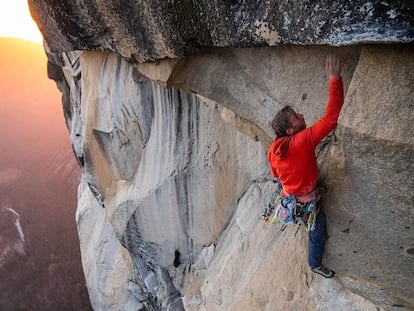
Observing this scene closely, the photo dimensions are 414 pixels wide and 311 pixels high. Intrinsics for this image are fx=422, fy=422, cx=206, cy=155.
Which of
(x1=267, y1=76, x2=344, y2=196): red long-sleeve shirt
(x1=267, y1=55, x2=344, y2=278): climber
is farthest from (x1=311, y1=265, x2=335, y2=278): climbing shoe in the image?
(x1=267, y1=76, x2=344, y2=196): red long-sleeve shirt

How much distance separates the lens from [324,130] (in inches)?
119

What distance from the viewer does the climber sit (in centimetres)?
300

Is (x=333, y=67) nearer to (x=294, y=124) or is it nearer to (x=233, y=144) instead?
(x=294, y=124)

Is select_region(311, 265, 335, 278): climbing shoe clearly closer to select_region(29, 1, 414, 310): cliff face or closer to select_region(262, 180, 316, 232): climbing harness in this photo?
select_region(29, 1, 414, 310): cliff face

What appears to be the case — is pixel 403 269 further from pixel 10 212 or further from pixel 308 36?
pixel 10 212

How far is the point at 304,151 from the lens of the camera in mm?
3178

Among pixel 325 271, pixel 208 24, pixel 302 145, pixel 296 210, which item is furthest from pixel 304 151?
pixel 325 271

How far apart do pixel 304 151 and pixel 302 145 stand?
6 centimetres

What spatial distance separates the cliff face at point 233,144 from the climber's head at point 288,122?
12.1 inches

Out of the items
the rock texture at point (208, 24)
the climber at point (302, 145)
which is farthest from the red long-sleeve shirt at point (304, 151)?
the rock texture at point (208, 24)

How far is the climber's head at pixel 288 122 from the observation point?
3.17 m

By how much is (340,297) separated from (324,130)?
2105 millimetres

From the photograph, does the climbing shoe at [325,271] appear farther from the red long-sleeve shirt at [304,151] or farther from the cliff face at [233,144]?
the red long-sleeve shirt at [304,151]

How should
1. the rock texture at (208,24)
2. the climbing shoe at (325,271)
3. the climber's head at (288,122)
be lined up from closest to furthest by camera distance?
the rock texture at (208,24) < the climber's head at (288,122) < the climbing shoe at (325,271)
